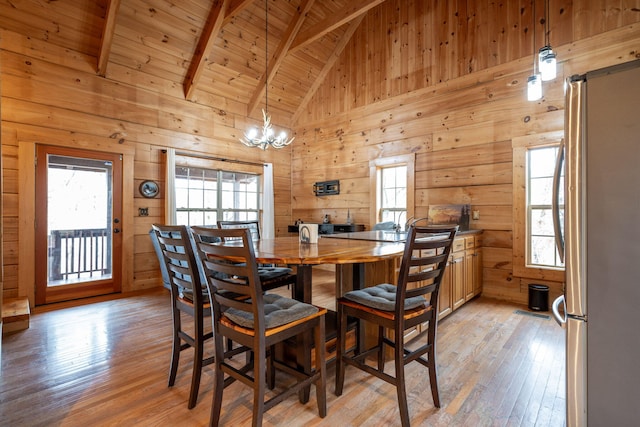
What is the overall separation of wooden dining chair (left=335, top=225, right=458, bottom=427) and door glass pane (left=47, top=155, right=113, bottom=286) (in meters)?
3.85

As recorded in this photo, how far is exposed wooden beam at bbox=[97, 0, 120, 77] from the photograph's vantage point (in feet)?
11.3

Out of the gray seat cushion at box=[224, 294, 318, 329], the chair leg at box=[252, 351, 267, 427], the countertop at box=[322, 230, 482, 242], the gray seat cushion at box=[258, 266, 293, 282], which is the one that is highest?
the countertop at box=[322, 230, 482, 242]

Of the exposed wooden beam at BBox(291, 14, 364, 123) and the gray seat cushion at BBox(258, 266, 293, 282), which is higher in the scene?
the exposed wooden beam at BBox(291, 14, 364, 123)

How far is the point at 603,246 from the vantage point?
1101 millimetres

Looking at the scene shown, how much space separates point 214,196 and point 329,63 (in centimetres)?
333

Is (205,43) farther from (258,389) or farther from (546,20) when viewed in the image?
(258,389)

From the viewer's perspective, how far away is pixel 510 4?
377cm

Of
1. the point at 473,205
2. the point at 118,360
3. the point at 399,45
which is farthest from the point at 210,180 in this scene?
the point at 473,205

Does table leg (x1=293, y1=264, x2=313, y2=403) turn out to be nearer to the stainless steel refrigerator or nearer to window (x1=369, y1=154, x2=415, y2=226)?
the stainless steel refrigerator

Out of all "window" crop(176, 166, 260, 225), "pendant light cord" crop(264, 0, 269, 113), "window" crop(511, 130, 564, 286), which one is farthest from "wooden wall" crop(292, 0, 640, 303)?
"window" crop(176, 166, 260, 225)

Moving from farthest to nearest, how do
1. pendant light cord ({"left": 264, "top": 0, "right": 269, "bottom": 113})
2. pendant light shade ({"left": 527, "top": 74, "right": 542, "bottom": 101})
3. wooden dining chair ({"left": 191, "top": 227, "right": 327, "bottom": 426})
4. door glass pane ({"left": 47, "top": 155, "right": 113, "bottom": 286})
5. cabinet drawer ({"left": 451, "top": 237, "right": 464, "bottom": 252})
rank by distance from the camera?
pendant light cord ({"left": 264, "top": 0, "right": 269, "bottom": 113}) < door glass pane ({"left": 47, "top": 155, "right": 113, "bottom": 286}) < cabinet drawer ({"left": 451, "top": 237, "right": 464, "bottom": 252}) < pendant light shade ({"left": 527, "top": 74, "right": 542, "bottom": 101}) < wooden dining chair ({"left": 191, "top": 227, "right": 327, "bottom": 426})

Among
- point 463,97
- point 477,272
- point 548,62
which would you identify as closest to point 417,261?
point 548,62

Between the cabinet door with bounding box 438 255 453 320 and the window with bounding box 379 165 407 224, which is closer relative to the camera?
the cabinet door with bounding box 438 255 453 320

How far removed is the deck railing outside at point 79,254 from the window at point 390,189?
402cm
